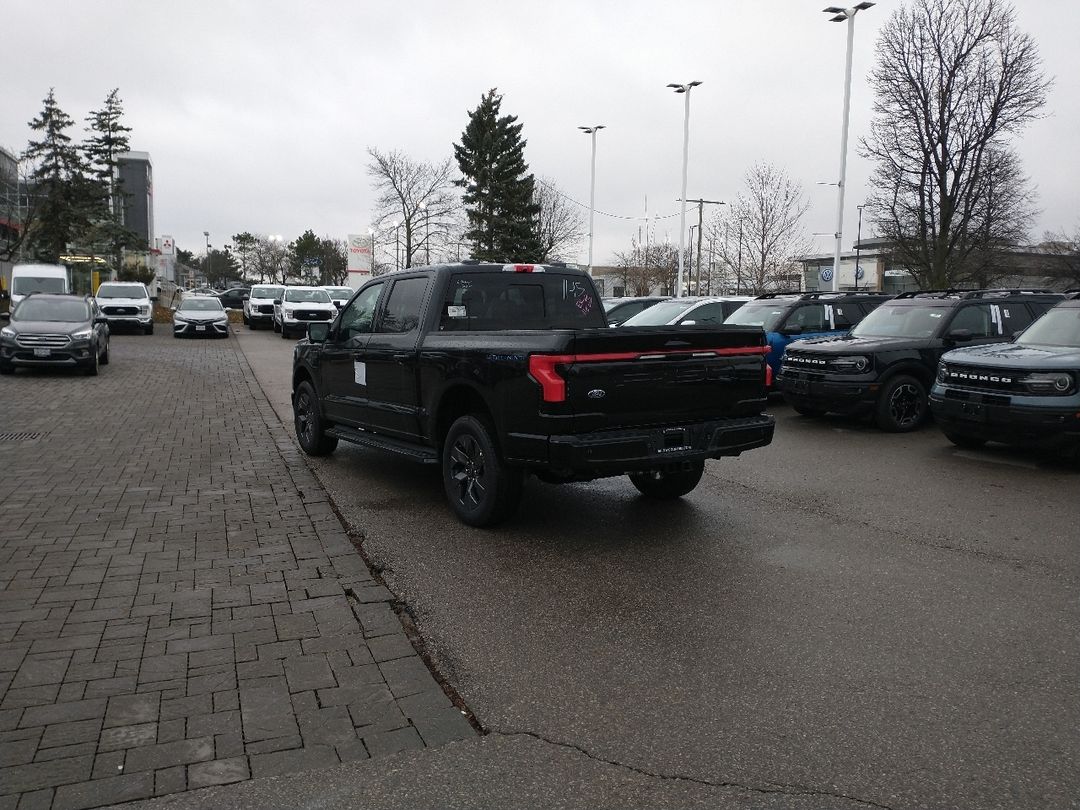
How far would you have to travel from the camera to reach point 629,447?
18.8ft

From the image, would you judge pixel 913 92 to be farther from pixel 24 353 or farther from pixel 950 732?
pixel 950 732

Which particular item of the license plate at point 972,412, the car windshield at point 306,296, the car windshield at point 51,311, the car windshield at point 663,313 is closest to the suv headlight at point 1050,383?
the license plate at point 972,412

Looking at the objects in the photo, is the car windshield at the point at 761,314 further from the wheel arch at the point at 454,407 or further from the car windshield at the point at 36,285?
the car windshield at the point at 36,285

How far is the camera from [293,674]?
399 cm

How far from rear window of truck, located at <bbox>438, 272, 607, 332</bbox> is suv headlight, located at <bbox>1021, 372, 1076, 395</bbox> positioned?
4290mm

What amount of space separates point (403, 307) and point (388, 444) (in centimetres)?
118

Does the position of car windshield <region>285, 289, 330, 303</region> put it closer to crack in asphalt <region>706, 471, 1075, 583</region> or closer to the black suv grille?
the black suv grille

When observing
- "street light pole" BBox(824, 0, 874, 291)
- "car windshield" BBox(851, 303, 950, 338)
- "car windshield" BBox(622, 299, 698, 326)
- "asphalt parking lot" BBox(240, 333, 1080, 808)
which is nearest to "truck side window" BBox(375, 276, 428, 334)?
"asphalt parking lot" BBox(240, 333, 1080, 808)

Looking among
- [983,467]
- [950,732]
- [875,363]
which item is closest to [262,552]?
[950,732]

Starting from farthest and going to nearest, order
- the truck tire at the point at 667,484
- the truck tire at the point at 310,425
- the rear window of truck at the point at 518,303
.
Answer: the truck tire at the point at 310,425
the truck tire at the point at 667,484
the rear window of truck at the point at 518,303

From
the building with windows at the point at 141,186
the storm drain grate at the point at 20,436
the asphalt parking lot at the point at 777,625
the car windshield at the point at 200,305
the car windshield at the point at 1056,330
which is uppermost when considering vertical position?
the building with windows at the point at 141,186

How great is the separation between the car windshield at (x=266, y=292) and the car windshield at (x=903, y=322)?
99.9ft

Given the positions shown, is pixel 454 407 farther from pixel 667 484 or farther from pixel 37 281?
pixel 37 281

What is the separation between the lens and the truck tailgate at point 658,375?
5.61m
